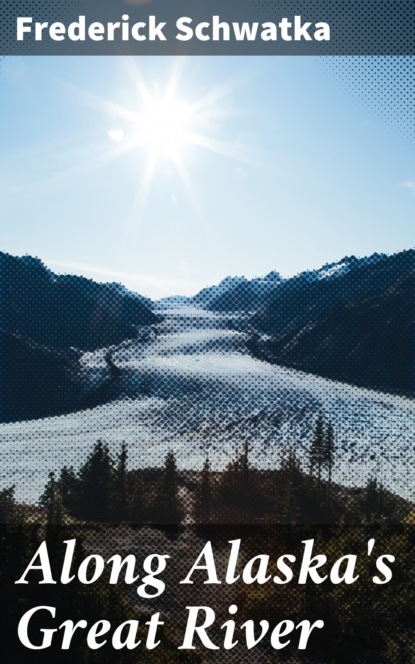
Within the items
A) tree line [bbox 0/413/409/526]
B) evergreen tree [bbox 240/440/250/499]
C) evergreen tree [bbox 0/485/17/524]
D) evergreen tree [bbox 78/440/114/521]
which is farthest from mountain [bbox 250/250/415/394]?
evergreen tree [bbox 0/485/17/524]

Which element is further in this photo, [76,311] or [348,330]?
[348,330]

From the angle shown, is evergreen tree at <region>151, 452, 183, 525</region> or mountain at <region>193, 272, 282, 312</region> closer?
evergreen tree at <region>151, 452, 183, 525</region>

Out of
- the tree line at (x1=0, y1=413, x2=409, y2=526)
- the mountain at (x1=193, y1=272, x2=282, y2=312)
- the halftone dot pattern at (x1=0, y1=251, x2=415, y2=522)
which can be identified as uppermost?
the mountain at (x1=193, y1=272, x2=282, y2=312)

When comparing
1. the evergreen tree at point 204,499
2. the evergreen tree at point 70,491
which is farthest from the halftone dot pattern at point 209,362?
the evergreen tree at point 204,499

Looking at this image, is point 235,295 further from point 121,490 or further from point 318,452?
point 121,490

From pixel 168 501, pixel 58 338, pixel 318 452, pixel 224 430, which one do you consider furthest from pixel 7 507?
pixel 58 338

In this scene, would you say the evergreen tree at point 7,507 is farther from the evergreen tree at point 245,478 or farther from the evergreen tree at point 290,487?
the evergreen tree at point 245,478

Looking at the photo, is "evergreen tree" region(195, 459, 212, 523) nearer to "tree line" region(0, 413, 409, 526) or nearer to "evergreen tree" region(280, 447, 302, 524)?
"tree line" region(0, 413, 409, 526)
